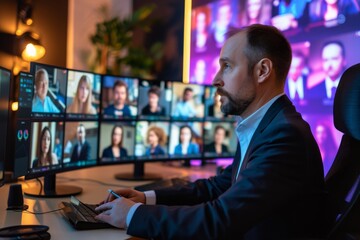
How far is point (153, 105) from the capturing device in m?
2.11

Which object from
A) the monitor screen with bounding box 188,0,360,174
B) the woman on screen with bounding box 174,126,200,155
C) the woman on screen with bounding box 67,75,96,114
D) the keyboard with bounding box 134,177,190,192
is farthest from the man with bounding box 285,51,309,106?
the woman on screen with bounding box 67,75,96,114

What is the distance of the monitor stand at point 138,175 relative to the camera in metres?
2.10

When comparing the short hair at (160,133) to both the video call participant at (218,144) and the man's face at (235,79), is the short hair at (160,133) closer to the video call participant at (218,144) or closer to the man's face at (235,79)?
the video call participant at (218,144)

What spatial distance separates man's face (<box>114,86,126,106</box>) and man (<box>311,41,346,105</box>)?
38.1 inches

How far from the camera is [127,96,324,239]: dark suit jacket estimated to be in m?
1.02

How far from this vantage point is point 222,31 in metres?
2.57

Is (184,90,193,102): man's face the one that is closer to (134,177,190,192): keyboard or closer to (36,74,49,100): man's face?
(134,177,190,192): keyboard

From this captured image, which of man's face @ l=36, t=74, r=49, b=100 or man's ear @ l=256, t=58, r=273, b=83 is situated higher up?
man's ear @ l=256, t=58, r=273, b=83

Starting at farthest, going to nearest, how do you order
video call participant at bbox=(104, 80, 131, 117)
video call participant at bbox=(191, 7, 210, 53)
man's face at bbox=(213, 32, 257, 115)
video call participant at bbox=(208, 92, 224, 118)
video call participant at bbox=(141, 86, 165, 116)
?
video call participant at bbox=(191, 7, 210, 53) → video call participant at bbox=(208, 92, 224, 118) → video call participant at bbox=(141, 86, 165, 116) → video call participant at bbox=(104, 80, 131, 117) → man's face at bbox=(213, 32, 257, 115)

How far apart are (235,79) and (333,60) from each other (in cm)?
73

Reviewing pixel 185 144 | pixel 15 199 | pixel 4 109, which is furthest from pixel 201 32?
pixel 15 199

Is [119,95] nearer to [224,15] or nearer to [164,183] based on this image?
[164,183]

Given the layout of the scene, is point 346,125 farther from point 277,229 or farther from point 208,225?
point 208,225

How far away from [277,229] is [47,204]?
0.91 m
